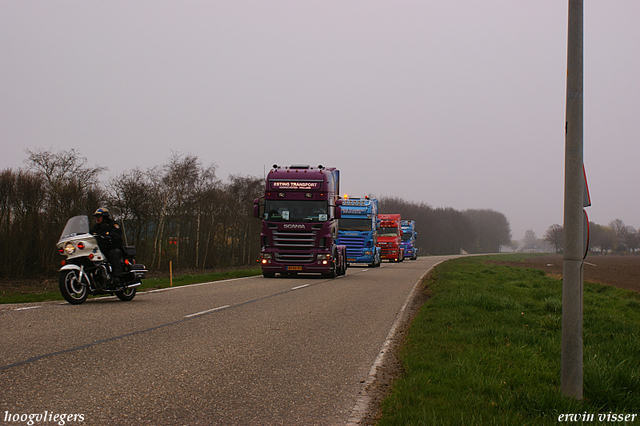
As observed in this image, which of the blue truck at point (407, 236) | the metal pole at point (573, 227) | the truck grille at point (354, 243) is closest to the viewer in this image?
the metal pole at point (573, 227)

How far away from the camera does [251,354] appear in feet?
21.6

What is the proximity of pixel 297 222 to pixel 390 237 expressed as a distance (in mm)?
A: 25542

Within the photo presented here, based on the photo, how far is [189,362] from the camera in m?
6.02

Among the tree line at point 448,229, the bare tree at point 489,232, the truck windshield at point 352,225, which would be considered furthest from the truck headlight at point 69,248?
the bare tree at point 489,232

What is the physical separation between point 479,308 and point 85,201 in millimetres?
24682

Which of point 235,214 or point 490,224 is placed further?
point 490,224

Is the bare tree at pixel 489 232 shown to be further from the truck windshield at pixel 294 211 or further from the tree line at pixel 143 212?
the truck windshield at pixel 294 211

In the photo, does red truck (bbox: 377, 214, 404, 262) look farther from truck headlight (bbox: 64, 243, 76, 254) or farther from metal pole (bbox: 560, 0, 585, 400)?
metal pole (bbox: 560, 0, 585, 400)

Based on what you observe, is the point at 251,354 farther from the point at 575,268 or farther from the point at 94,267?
the point at 94,267

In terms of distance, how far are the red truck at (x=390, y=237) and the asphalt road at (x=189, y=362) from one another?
34.0 meters

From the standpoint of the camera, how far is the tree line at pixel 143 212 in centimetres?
2314

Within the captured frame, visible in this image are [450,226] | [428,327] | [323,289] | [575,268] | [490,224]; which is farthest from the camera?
[490,224]

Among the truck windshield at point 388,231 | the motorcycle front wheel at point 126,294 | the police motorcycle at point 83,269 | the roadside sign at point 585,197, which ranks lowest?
the motorcycle front wheel at point 126,294

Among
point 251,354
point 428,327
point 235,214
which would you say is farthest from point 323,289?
point 235,214
